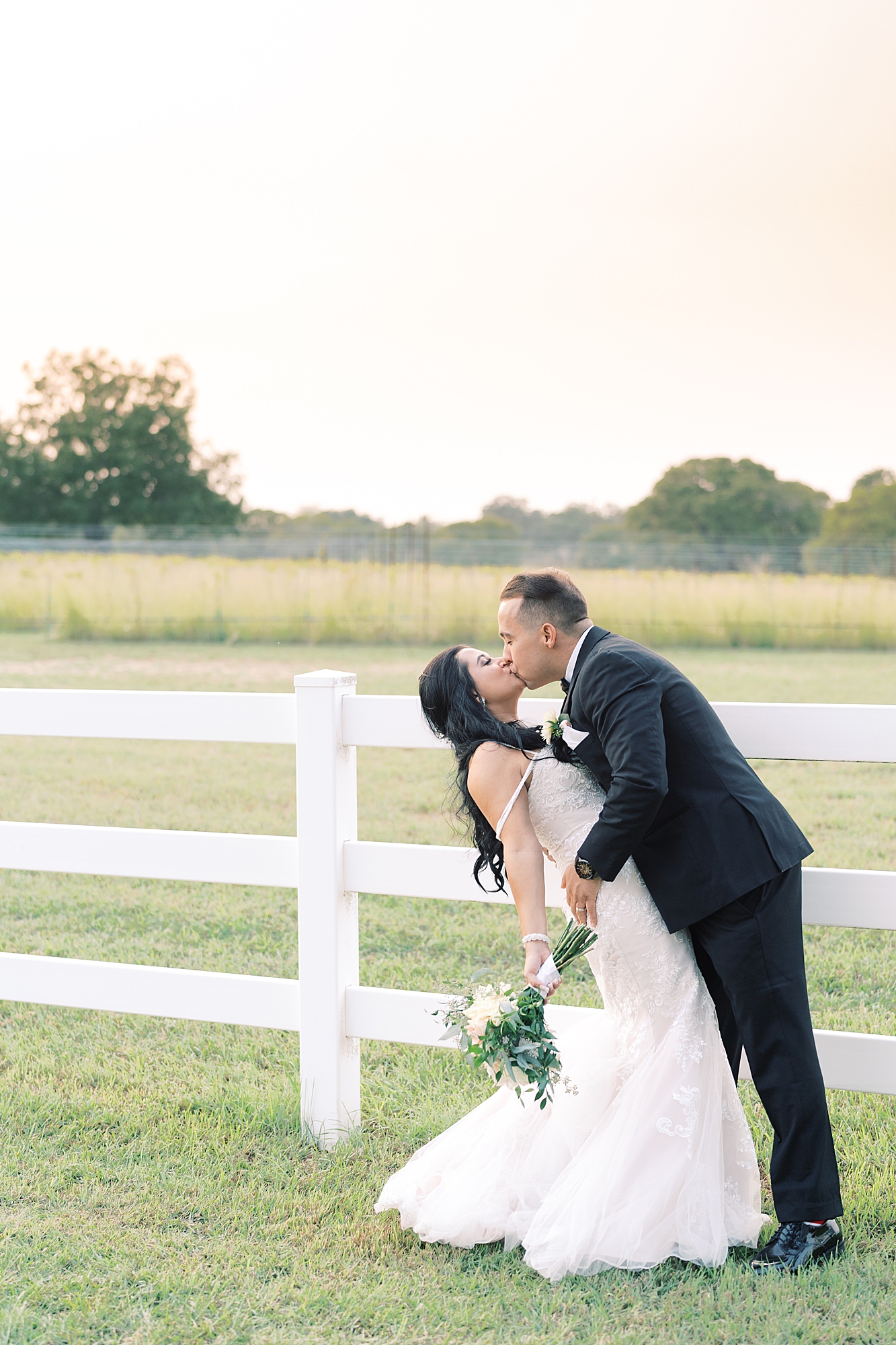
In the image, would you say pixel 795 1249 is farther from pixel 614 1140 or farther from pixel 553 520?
pixel 553 520

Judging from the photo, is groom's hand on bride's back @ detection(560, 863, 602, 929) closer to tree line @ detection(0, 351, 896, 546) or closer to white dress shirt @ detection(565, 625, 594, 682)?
white dress shirt @ detection(565, 625, 594, 682)

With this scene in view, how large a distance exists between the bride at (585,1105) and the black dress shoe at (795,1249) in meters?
0.08

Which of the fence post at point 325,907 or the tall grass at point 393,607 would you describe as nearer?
the fence post at point 325,907

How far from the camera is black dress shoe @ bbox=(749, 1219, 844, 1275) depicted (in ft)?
9.73

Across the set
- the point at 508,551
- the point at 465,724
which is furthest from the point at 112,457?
the point at 465,724

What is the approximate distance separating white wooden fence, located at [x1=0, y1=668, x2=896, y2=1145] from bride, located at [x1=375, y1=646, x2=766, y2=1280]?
1.11ft

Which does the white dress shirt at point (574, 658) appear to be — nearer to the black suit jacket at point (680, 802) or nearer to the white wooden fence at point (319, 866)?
the black suit jacket at point (680, 802)

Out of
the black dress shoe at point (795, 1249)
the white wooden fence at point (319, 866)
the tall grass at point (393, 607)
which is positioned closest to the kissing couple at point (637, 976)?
the black dress shoe at point (795, 1249)

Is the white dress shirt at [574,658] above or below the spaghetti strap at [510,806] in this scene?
above

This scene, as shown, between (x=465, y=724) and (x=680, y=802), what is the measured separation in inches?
25.8

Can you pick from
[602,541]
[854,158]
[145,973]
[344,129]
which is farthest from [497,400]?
[145,973]

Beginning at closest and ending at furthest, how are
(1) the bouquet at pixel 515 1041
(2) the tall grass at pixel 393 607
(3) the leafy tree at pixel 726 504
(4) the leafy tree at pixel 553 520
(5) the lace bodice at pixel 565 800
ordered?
1. (1) the bouquet at pixel 515 1041
2. (5) the lace bodice at pixel 565 800
3. (2) the tall grass at pixel 393 607
4. (4) the leafy tree at pixel 553 520
5. (3) the leafy tree at pixel 726 504

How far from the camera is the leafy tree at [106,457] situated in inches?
2466

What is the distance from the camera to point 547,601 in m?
3.10
